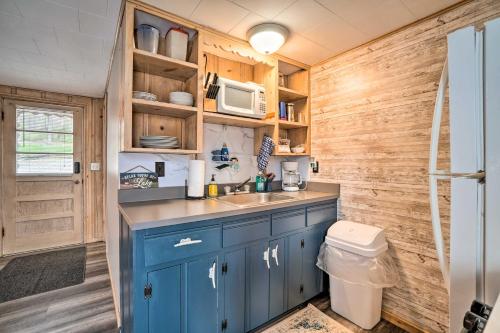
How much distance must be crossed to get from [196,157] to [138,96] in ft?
2.19

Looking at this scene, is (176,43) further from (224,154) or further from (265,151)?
(265,151)

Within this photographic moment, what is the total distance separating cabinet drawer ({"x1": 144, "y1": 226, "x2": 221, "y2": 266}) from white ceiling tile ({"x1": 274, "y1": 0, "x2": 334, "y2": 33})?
152 cm

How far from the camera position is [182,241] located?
1328 millimetres

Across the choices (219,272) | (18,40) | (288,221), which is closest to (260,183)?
(288,221)

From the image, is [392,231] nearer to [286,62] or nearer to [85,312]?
[286,62]

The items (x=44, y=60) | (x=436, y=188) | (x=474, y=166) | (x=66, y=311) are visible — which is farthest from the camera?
(x=44, y=60)

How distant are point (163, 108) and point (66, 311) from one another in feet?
6.22

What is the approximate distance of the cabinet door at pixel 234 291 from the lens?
1500 millimetres

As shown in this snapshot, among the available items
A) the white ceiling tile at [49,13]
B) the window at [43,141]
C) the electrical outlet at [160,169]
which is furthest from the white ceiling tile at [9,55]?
the electrical outlet at [160,169]

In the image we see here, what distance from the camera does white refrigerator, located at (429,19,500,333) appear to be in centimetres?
62

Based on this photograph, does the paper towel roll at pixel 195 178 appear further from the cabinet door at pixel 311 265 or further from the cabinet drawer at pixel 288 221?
the cabinet door at pixel 311 265

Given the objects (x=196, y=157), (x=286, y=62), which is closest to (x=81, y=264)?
(x=196, y=157)

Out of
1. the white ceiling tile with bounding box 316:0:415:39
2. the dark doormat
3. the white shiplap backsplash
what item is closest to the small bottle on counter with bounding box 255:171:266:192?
the white shiplap backsplash

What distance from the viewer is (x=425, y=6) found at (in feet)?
5.11
